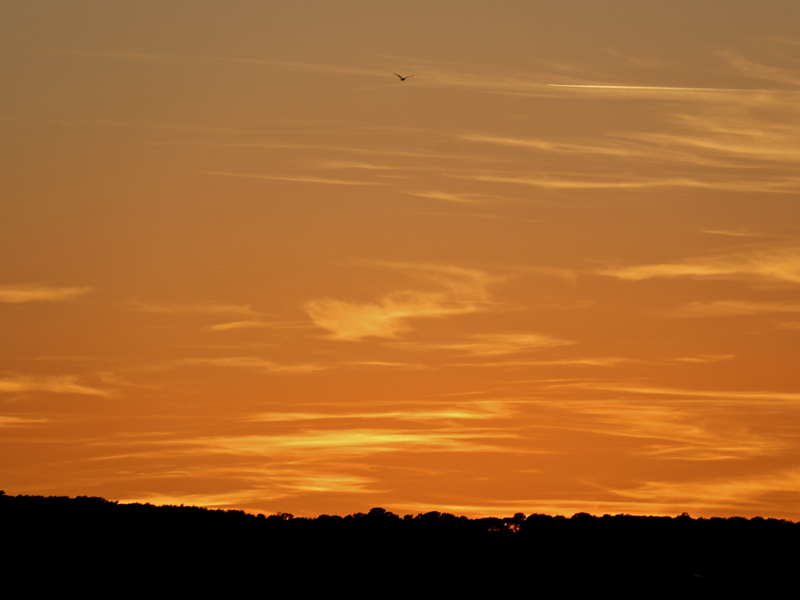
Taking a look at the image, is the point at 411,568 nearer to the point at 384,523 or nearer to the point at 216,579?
A: the point at 384,523

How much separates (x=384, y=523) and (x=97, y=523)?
31702mm

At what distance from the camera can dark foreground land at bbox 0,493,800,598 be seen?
142m

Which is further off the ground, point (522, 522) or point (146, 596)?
point (522, 522)

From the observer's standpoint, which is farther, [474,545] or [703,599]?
[474,545]

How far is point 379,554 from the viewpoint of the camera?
152m

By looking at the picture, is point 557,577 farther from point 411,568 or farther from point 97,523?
point 97,523

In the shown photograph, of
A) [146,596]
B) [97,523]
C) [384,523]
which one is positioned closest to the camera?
[146,596]

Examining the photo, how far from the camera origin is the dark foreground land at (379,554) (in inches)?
5595

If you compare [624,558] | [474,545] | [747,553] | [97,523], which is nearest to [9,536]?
[97,523]

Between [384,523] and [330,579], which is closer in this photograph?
[330,579]

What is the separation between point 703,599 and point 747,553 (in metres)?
12.1

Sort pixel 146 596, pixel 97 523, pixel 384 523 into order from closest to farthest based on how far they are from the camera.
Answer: pixel 146 596 < pixel 97 523 < pixel 384 523

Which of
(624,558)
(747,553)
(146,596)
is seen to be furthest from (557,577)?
(146,596)

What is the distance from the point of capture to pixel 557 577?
478ft
